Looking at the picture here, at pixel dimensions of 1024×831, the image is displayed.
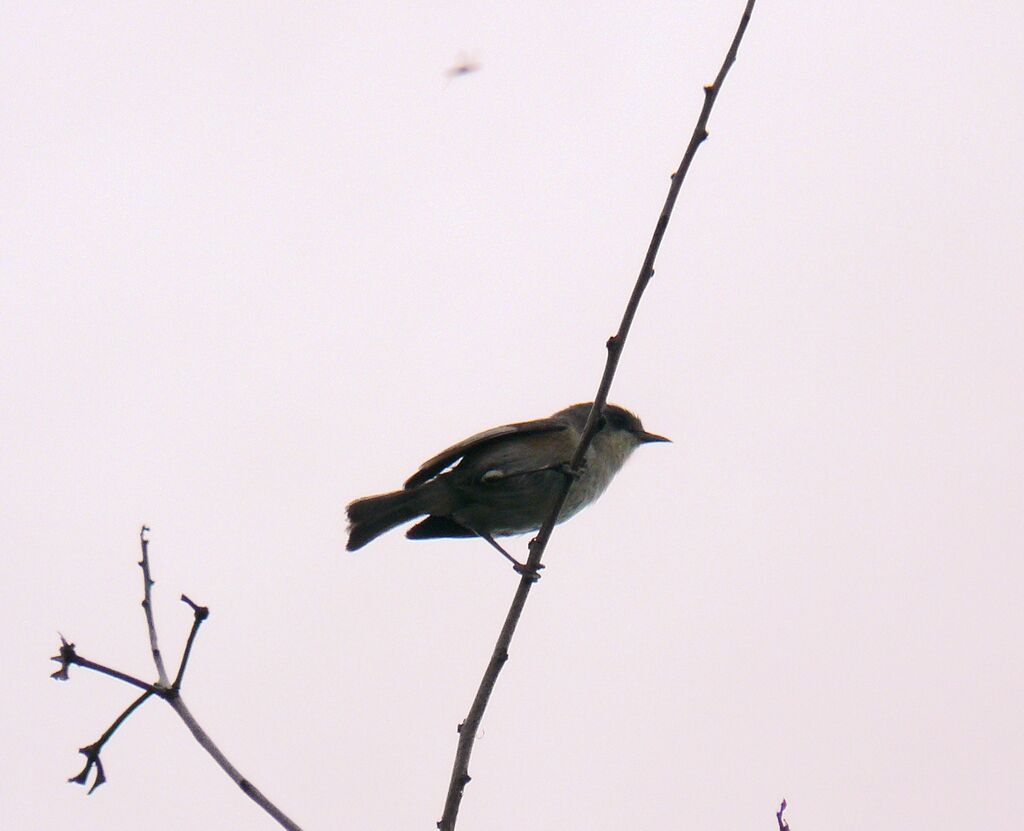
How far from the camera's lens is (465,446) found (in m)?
7.69

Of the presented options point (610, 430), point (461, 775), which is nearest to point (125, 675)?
point (461, 775)

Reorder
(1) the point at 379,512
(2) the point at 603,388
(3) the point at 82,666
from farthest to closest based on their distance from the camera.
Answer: (1) the point at 379,512, (2) the point at 603,388, (3) the point at 82,666

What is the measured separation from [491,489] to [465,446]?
362mm

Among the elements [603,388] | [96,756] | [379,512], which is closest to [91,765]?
[96,756]

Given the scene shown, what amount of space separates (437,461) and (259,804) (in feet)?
14.0

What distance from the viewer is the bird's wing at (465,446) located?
7645 mm

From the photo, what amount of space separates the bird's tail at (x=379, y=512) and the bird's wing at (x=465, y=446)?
0.09m

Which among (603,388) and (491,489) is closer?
(603,388)

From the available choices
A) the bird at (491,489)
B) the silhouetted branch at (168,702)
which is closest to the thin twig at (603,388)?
the silhouetted branch at (168,702)

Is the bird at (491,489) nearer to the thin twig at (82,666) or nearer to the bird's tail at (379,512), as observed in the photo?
the bird's tail at (379,512)

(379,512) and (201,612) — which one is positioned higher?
(379,512)

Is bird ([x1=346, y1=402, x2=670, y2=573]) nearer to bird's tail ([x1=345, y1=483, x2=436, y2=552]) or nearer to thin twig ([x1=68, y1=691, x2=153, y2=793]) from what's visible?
bird's tail ([x1=345, y1=483, x2=436, y2=552])

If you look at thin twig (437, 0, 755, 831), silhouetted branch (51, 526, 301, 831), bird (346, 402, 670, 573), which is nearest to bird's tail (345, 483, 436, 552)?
bird (346, 402, 670, 573)

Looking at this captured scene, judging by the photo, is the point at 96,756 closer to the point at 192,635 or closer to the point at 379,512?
the point at 192,635
